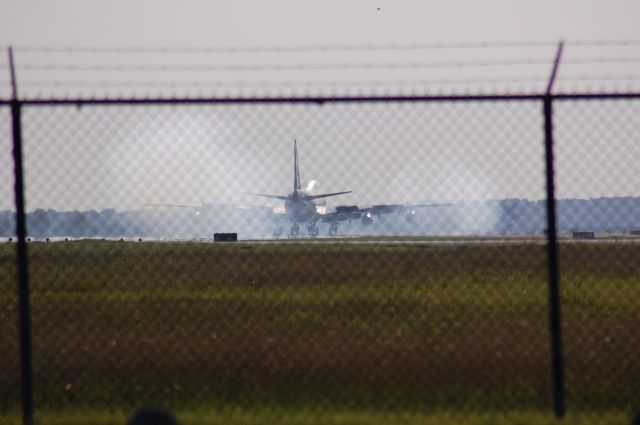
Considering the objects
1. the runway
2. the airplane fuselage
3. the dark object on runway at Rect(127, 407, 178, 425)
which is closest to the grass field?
the dark object on runway at Rect(127, 407, 178, 425)

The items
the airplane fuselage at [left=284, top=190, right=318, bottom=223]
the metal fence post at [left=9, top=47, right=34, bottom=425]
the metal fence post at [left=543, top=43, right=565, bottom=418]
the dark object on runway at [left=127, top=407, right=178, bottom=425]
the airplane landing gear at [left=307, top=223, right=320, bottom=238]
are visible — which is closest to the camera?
the dark object on runway at [left=127, top=407, right=178, bottom=425]

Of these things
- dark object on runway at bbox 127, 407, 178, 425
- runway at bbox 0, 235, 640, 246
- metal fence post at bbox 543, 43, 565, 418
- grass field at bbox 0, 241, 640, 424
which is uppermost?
metal fence post at bbox 543, 43, 565, 418

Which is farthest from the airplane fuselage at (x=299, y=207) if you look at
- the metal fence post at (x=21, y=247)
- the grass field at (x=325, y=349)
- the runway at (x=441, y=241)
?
the metal fence post at (x=21, y=247)

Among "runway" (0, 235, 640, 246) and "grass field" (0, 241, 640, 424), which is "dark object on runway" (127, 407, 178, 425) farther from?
"runway" (0, 235, 640, 246)

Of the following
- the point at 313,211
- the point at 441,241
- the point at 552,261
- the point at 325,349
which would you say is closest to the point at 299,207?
the point at 313,211

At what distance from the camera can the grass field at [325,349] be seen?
30.2 feet

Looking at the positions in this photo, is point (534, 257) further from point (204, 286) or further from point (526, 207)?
point (526, 207)

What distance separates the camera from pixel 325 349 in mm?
12570

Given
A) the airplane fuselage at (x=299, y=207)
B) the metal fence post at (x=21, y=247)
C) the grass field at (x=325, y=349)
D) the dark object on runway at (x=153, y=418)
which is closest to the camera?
the dark object on runway at (x=153, y=418)

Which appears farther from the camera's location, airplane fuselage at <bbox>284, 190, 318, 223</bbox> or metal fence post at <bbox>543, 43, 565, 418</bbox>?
airplane fuselage at <bbox>284, 190, 318, 223</bbox>

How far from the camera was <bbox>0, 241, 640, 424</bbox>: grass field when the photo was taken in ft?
30.2

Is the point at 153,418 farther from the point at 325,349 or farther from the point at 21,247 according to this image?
the point at 325,349

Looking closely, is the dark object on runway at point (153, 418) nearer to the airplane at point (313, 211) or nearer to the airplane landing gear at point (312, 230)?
the airplane at point (313, 211)

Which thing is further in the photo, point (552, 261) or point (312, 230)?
point (312, 230)
